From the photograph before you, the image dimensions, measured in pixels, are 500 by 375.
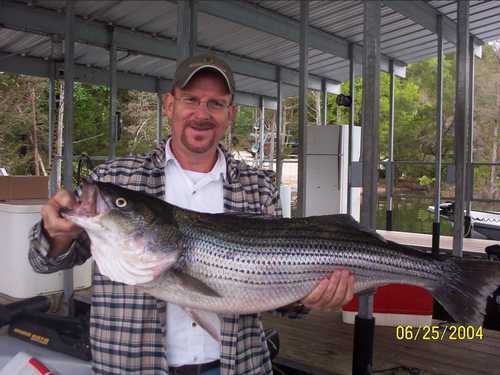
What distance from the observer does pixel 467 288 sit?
262 centimetres

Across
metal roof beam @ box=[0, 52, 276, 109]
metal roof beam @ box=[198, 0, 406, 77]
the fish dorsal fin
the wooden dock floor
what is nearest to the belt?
the fish dorsal fin

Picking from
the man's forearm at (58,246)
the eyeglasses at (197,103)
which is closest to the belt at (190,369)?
the man's forearm at (58,246)

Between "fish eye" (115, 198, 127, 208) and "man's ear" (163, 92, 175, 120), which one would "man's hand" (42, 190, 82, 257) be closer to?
"fish eye" (115, 198, 127, 208)

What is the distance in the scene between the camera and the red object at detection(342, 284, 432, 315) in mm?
5449

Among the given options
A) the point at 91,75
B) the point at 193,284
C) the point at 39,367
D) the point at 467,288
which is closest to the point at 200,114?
the point at 193,284

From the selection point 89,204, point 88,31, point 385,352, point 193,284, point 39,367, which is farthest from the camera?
point 88,31

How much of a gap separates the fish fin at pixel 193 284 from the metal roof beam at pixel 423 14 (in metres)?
6.14

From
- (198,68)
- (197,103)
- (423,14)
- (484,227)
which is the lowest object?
(484,227)

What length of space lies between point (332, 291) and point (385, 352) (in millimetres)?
2790

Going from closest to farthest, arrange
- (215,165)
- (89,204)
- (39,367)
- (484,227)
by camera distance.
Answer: (89,204)
(215,165)
(39,367)
(484,227)

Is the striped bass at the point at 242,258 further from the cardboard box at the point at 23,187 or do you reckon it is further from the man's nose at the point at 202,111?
the cardboard box at the point at 23,187

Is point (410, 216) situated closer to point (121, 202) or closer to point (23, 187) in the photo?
point (23, 187)

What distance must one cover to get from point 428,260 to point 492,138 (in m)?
44.0

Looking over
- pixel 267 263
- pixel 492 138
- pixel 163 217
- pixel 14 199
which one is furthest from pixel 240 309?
pixel 492 138
